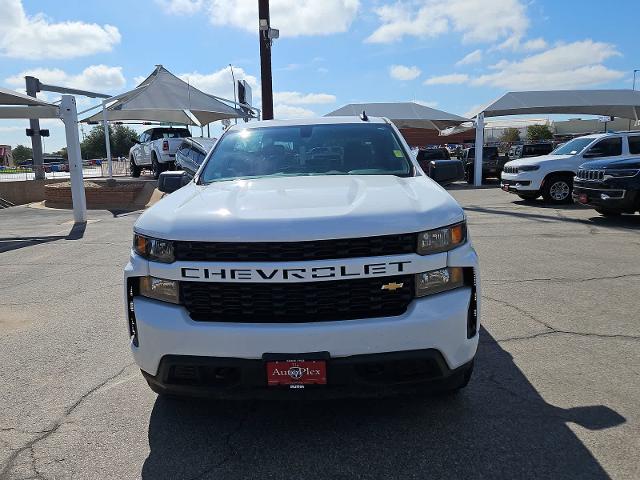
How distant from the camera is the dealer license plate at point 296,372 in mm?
2514

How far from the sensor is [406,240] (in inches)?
102

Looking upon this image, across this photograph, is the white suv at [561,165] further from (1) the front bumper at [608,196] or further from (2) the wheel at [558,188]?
(1) the front bumper at [608,196]

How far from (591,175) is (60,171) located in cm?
3602

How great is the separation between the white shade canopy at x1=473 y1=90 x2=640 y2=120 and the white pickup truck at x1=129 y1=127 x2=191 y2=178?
13.2 meters

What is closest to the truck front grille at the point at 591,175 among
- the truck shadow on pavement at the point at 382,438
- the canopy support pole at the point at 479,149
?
the truck shadow on pavement at the point at 382,438

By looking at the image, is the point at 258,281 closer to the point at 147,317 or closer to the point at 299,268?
the point at 299,268

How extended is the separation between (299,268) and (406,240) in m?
0.54

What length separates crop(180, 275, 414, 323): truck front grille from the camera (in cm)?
256

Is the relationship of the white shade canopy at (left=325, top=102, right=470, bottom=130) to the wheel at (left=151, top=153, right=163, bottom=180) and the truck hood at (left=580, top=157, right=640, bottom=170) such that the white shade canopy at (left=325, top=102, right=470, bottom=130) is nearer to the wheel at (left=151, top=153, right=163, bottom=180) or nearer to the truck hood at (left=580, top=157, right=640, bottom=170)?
the wheel at (left=151, top=153, right=163, bottom=180)

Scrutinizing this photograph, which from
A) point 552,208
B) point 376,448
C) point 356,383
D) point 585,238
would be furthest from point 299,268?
point 552,208

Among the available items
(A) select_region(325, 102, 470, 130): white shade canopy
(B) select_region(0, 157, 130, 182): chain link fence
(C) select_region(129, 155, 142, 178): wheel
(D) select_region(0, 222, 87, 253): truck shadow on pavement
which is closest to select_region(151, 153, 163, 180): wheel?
(B) select_region(0, 157, 130, 182): chain link fence

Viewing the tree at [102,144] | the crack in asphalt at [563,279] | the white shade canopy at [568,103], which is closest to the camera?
the crack in asphalt at [563,279]

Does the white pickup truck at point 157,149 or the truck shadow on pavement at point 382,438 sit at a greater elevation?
the white pickup truck at point 157,149

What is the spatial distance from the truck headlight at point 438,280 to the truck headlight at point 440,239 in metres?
0.11
